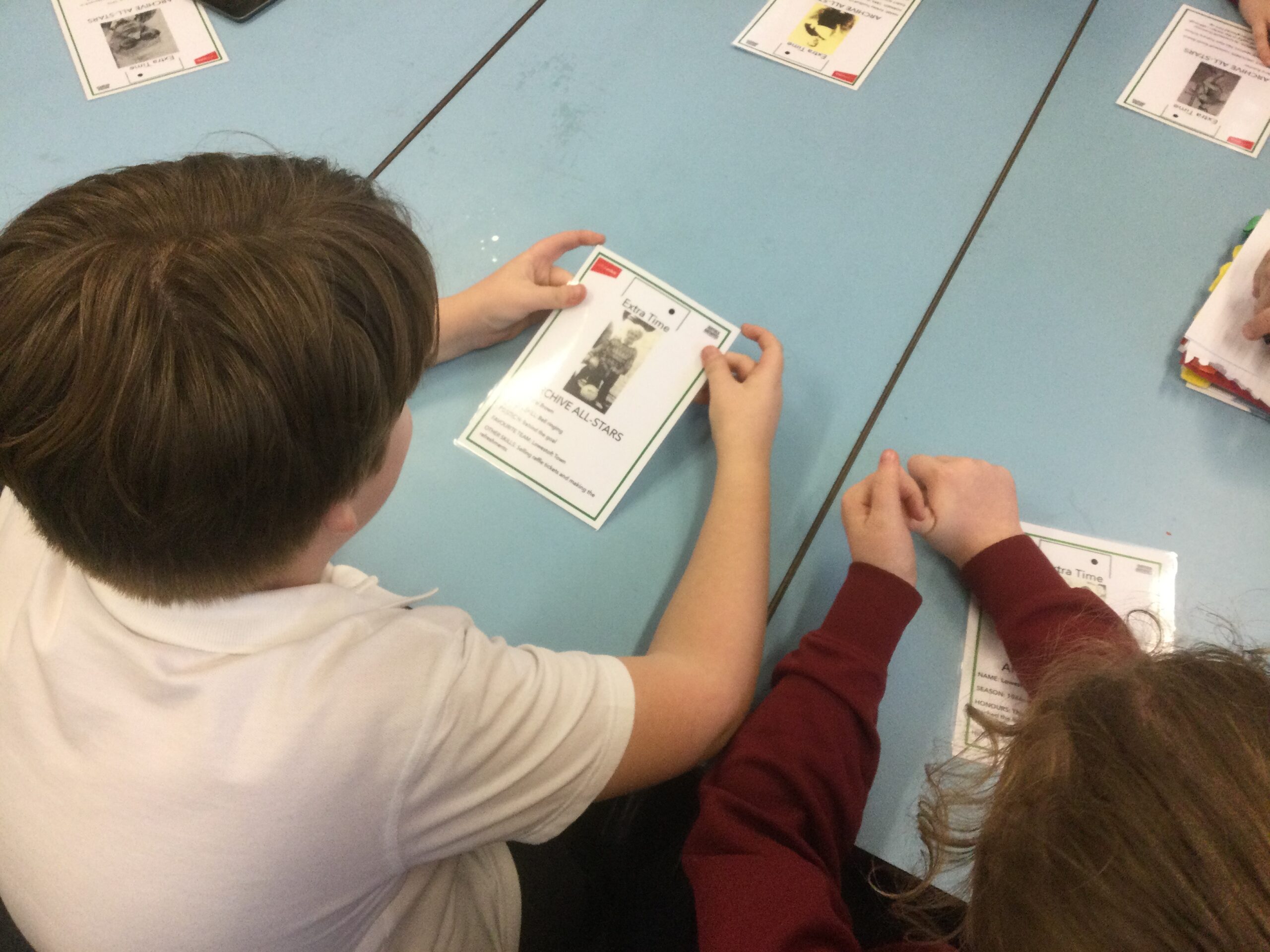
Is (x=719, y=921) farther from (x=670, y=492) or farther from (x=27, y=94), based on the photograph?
(x=27, y=94)

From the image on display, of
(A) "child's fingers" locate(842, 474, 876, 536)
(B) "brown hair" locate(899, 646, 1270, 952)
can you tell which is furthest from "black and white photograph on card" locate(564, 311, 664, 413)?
(B) "brown hair" locate(899, 646, 1270, 952)

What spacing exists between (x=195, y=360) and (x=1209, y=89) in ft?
4.28

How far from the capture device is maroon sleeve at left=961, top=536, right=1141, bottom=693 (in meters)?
0.71

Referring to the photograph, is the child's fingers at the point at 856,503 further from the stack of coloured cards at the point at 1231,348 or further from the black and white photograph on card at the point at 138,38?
the black and white photograph on card at the point at 138,38

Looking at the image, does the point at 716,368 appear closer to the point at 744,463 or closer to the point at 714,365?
the point at 714,365

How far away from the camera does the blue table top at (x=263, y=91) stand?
1014mm

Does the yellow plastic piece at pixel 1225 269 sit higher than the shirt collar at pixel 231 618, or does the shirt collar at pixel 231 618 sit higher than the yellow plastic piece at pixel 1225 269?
the yellow plastic piece at pixel 1225 269

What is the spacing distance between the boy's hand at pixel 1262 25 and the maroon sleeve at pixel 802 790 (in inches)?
37.7

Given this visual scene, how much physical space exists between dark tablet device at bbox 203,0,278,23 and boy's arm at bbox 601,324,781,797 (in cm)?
90

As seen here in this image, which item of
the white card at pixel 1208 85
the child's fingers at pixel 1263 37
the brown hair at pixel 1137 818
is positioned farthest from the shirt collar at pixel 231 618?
the child's fingers at pixel 1263 37

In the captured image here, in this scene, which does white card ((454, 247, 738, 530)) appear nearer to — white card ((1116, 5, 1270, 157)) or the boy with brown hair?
the boy with brown hair

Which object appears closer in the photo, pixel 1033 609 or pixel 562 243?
pixel 1033 609

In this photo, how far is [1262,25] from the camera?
3.42 ft

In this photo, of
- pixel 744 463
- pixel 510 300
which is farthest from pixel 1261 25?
pixel 510 300
